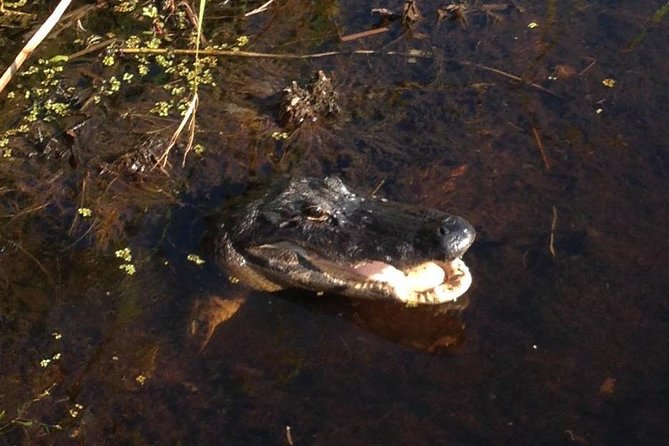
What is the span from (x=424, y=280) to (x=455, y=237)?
42cm

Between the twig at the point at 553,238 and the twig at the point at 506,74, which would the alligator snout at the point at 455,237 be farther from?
the twig at the point at 506,74

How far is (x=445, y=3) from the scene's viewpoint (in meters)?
6.14

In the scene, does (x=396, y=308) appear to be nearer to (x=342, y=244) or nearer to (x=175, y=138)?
(x=342, y=244)

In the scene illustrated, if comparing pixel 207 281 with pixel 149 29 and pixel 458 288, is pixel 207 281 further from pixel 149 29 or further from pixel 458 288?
pixel 149 29

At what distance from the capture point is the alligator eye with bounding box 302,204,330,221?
4348 mm

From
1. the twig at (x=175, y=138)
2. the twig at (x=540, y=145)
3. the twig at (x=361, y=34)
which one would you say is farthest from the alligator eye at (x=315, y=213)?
the twig at (x=361, y=34)

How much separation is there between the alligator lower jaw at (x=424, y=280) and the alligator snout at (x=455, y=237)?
0.84 feet

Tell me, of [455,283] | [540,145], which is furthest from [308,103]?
[455,283]

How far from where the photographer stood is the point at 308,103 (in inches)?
209

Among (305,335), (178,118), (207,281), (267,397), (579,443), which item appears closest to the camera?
(579,443)

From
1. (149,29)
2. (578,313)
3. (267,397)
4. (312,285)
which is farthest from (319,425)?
(149,29)

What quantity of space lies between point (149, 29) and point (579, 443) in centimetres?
397

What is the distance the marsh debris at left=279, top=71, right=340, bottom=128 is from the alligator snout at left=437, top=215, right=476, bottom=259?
1.61 meters

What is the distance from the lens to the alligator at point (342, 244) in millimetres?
4051
